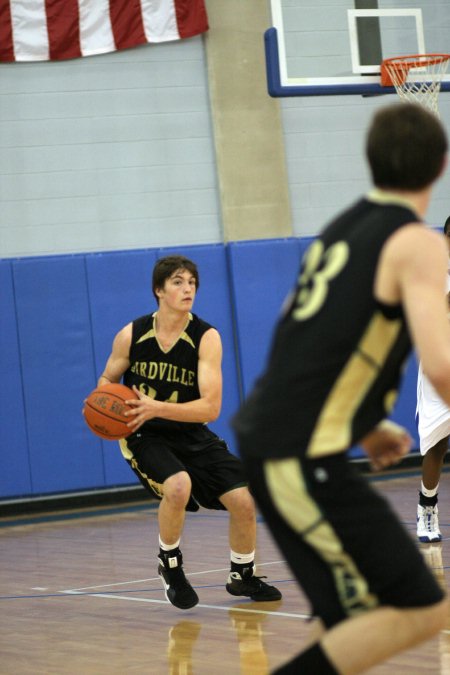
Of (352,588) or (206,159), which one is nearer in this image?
(352,588)

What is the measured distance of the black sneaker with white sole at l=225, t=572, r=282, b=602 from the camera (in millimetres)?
5555

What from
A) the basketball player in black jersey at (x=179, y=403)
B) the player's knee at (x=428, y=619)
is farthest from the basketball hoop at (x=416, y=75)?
the player's knee at (x=428, y=619)

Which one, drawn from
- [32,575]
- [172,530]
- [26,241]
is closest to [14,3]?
[26,241]

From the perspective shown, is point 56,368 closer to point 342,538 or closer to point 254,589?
point 254,589

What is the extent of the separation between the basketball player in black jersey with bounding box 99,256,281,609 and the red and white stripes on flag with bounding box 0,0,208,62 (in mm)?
5773

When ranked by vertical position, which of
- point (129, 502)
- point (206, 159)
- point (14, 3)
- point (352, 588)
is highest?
point (14, 3)

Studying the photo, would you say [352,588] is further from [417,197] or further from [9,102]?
[9,102]

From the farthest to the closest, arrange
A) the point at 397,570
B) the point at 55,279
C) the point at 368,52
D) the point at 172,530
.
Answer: the point at 55,279
the point at 368,52
the point at 172,530
the point at 397,570

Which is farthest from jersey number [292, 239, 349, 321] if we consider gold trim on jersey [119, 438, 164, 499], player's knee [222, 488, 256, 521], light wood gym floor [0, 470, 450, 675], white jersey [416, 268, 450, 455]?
white jersey [416, 268, 450, 455]

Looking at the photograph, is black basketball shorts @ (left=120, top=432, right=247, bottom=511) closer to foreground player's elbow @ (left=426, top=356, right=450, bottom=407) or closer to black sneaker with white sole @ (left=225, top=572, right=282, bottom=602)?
black sneaker with white sole @ (left=225, top=572, right=282, bottom=602)

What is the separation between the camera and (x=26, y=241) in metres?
10.6

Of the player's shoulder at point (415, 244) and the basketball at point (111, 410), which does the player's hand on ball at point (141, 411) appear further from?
the player's shoulder at point (415, 244)

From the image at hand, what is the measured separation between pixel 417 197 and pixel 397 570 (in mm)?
754

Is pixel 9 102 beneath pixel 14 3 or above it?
beneath
